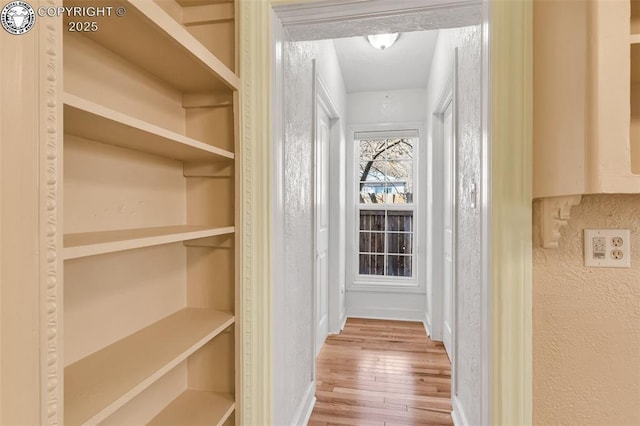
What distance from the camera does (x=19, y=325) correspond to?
0.60m

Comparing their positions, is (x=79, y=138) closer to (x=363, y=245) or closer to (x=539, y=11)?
(x=539, y=11)

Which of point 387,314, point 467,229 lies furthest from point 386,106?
point 467,229

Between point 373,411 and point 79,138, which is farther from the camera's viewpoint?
point 373,411

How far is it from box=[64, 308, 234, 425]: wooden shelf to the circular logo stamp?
29.5 inches

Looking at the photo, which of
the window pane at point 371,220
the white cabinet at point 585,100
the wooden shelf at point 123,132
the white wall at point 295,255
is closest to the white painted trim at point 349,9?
the white wall at point 295,255

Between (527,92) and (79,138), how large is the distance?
139cm

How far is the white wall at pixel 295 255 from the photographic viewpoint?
1.49 metres

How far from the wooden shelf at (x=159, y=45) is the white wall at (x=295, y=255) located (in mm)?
364

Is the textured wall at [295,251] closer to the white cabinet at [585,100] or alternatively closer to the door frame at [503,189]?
the door frame at [503,189]

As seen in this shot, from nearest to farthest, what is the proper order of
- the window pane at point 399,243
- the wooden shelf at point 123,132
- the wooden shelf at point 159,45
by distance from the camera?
the wooden shelf at point 123,132 < the wooden shelf at point 159,45 < the window pane at point 399,243

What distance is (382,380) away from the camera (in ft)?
8.16

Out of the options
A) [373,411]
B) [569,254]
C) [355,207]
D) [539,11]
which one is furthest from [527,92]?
[355,207]

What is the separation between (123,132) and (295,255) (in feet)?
3.55

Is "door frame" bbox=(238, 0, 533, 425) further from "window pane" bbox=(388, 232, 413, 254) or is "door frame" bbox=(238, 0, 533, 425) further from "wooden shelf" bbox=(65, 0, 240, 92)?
"window pane" bbox=(388, 232, 413, 254)
